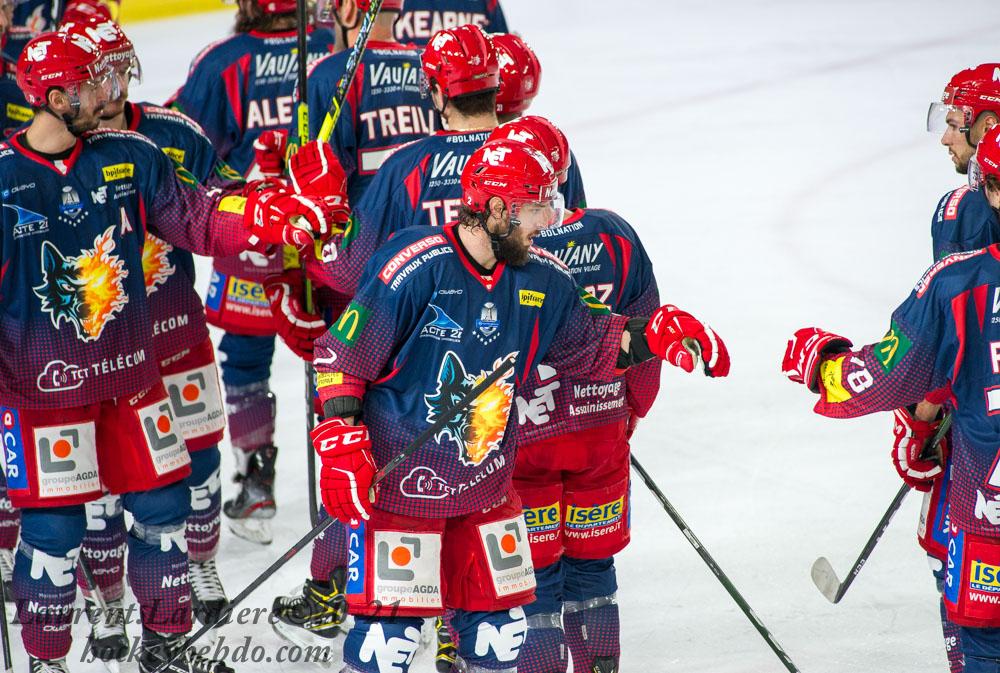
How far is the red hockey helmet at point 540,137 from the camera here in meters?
3.19

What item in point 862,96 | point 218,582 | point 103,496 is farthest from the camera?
point 862,96

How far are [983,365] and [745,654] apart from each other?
1.51 metres

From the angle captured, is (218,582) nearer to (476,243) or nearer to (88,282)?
(88,282)

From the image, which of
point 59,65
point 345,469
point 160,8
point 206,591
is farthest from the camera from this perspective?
point 160,8

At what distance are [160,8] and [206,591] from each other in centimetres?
822

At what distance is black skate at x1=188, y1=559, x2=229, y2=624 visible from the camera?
4414 millimetres

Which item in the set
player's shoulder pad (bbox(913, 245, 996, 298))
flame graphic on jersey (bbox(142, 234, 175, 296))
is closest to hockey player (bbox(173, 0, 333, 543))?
flame graphic on jersey (bbox(142, 234, 175, 296))

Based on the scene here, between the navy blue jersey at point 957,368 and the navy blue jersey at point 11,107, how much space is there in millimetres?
3175

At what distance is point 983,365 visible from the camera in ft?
9.98

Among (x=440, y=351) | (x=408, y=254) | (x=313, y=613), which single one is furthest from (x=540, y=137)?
(x=313, y=613)

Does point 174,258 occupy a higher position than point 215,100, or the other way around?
point 215,100

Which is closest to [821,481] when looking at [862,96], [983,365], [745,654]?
[745,654]

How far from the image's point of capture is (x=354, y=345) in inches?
121

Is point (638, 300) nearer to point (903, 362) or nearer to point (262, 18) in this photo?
point (903, 362)
